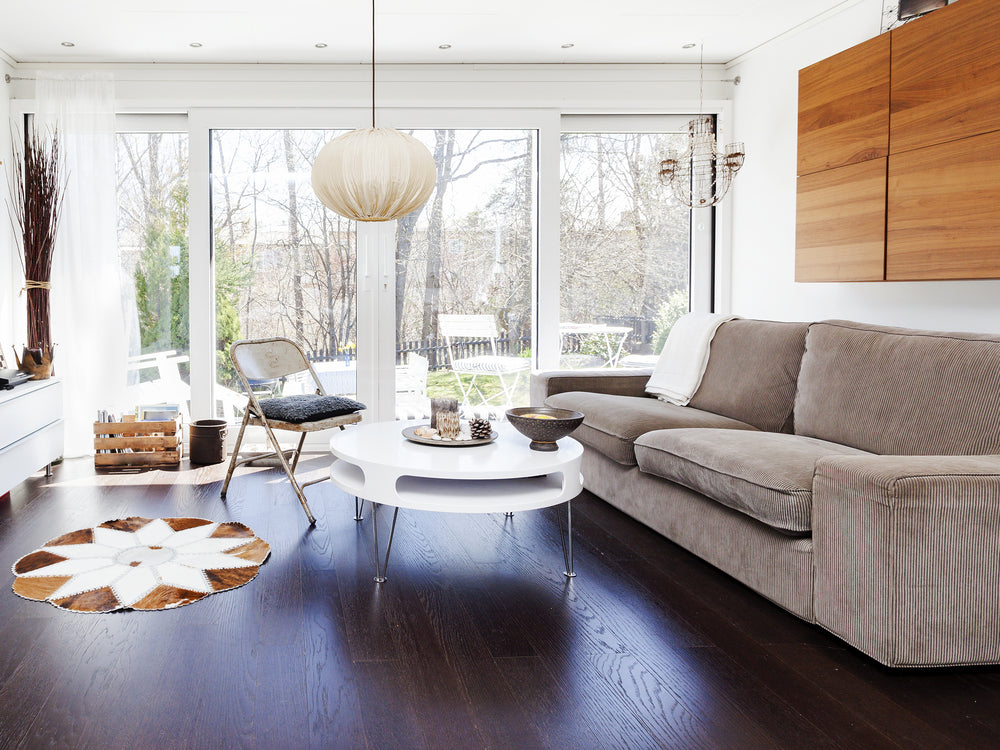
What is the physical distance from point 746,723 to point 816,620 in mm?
596

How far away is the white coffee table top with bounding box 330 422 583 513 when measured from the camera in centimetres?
263

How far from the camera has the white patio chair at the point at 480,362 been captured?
17.4 ft

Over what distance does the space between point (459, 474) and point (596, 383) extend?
1.91 metres

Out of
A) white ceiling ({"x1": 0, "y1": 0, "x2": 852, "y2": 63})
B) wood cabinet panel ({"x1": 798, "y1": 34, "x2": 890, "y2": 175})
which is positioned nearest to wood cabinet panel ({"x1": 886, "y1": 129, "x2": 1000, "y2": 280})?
wood cabinet panel ({"x1": 798, "y1": 34, "x2": 890, "y2": 175})

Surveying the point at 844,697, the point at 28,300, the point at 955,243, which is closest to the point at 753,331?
the point at 955,243

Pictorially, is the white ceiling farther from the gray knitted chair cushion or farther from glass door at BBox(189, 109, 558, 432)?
the gray knitted chair cushion

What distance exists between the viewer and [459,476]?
2572mm

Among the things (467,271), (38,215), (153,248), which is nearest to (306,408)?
(467,271)

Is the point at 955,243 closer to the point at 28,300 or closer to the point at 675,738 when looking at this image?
the point at 675,738

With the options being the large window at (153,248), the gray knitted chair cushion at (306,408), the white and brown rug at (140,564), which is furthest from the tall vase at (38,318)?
the white and brown rug at (140,564)

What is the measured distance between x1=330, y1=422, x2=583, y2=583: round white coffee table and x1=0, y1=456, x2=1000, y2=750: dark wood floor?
27 centimetres

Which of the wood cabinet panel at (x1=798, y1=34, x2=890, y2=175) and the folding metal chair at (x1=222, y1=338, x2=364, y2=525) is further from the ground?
the wood cabinet panel at (x1=798, y1=34, x2=890, y2=175)

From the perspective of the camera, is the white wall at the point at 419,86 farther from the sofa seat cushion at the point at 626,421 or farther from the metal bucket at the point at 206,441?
the sofa seat cushion at the point at 626,421

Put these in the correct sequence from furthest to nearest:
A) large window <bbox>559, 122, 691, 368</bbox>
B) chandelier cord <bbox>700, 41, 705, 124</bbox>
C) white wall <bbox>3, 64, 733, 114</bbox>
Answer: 1. large window <bbox>559, 122, 691, 368</bbox>
2. chandelier cord <bbox>700, 41, 705, 124</bbox>
3. white wall <bbox>3, 64, 733, 114</bbox>
